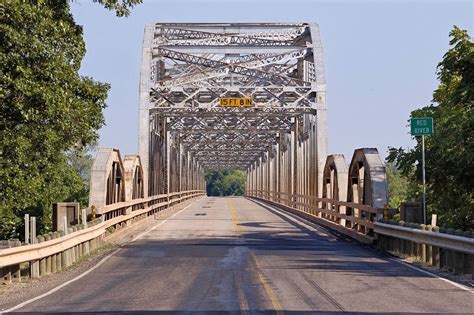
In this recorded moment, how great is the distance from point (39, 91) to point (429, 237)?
8860mm

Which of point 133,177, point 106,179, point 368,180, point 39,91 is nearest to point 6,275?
point 39,91

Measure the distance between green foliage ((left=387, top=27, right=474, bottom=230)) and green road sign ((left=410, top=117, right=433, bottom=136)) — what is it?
8.84ft

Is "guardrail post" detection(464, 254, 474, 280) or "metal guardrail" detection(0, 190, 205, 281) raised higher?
"metal guardrail" detection(0, 190, 205, 281)

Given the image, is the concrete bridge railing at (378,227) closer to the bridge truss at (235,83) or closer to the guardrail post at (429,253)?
the guardrail post at (429,253)

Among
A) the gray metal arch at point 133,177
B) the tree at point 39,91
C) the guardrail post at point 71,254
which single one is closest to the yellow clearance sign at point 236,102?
the gray metal arch at point 133,177

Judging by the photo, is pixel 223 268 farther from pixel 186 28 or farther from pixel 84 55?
pixel 186 28

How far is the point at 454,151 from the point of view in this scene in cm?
2222

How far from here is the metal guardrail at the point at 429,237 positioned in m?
14.5

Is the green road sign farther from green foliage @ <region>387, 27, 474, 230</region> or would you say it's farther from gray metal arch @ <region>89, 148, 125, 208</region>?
gray metal arch @ <region>89, 148, 125, 208</region>

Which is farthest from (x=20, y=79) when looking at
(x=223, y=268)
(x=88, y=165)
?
(x=88, y=165)

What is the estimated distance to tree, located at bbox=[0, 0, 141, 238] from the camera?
17.9 m

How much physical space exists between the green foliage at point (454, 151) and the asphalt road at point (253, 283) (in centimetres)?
369

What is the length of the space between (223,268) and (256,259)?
208 centimetres

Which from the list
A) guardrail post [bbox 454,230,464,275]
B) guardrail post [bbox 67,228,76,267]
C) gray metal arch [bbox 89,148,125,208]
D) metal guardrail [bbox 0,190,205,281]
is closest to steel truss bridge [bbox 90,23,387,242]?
gray metal arch [bbox 89,148,125,208]
